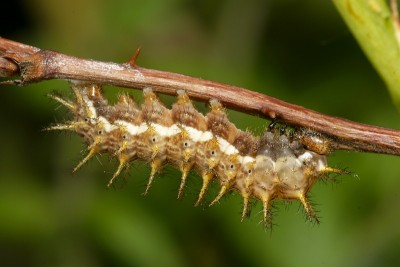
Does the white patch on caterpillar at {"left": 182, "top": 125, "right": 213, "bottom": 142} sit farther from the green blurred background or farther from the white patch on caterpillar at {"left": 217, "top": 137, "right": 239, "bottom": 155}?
the green blurred background

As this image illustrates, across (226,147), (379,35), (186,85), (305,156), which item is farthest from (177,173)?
(379,35)

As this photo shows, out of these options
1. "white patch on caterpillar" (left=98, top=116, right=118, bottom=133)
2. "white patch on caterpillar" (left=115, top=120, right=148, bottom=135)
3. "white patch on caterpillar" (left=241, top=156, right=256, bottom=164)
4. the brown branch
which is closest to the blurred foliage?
the brown branch

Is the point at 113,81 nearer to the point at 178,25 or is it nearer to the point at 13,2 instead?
the point at 178,25

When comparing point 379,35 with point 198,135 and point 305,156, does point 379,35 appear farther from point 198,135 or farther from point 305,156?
point 198,135

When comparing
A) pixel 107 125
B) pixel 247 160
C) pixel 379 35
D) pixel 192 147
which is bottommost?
pixel 107 125

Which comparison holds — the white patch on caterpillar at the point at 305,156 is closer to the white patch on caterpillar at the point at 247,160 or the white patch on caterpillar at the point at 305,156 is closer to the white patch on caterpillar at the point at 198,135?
the white patch on caterpillar at the point at 247,160

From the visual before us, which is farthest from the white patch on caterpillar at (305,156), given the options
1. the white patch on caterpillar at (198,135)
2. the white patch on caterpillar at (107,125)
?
the white patch on caterpillar at (107,125)

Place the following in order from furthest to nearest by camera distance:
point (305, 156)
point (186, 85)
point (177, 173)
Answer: point (177, 173) < point (305, 156) < point (186, 85)
